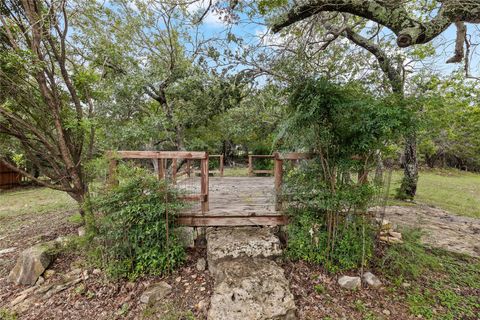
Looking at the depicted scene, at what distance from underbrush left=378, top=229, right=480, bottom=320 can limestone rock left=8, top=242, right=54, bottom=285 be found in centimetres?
456

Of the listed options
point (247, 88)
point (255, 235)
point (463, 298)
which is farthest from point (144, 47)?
point (463, 298)

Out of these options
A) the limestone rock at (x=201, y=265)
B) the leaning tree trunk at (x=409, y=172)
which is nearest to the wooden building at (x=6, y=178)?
the limestone rock at (x=201, y=265)

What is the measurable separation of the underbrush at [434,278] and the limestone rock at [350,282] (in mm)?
488

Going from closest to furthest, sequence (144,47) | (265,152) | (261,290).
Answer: (261,290) → (144,47) → (265,152)

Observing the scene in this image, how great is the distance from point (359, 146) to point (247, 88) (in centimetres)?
267

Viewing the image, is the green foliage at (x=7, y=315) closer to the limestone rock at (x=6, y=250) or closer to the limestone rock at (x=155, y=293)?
the limestone rock at (x=155, y=293)

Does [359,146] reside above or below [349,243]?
above

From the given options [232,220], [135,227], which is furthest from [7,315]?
[232,220]

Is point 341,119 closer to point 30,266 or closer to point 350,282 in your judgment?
point 350,282

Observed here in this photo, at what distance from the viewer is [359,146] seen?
2.51 metres

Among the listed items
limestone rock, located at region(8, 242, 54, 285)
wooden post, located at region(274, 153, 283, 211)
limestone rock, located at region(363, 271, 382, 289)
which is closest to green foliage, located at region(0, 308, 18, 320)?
limestone rock, located at region(8, 242, 54, 285)

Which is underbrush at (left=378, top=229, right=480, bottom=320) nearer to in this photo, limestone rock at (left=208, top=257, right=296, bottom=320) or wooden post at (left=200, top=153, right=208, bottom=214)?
limestone rock at (left=208, top=257, right=296, bottom=320)

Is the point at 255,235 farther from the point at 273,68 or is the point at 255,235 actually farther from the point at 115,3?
the point at 115,3

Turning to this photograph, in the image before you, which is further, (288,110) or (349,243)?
(288,110)
